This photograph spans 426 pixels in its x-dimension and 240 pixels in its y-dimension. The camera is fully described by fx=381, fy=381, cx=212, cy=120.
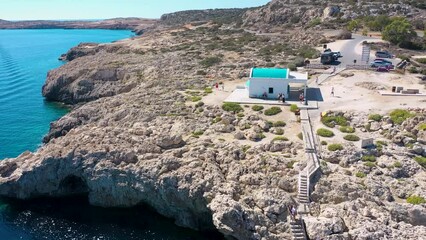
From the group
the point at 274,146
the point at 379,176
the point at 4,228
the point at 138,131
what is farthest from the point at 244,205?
the point at 4,228


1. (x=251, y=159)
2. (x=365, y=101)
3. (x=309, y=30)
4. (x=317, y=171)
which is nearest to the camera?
(x=317, y=171)

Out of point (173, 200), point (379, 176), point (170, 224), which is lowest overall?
point (170, 224)

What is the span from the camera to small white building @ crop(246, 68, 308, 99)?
51.8 m

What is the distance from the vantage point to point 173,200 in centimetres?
3691

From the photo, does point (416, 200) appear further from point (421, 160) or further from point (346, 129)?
point (346, 129)

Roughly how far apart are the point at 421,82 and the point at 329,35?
42.7 m

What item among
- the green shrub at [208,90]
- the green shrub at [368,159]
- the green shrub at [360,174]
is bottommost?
the green shrub at [360,174]

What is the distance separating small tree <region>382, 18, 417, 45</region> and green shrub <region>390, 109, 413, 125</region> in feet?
145

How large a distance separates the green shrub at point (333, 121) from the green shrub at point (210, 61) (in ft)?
114

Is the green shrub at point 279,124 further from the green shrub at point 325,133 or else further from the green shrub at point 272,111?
the green shrub at point 325,133

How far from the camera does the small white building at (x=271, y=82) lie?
5181cm

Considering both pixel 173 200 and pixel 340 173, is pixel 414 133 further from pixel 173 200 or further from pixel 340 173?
pixel 173 200

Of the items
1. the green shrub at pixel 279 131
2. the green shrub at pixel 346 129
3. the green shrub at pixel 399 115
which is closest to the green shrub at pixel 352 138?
the green shrub at pixel 346 129

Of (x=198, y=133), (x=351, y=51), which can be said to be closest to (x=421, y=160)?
(x=198, y=133)
